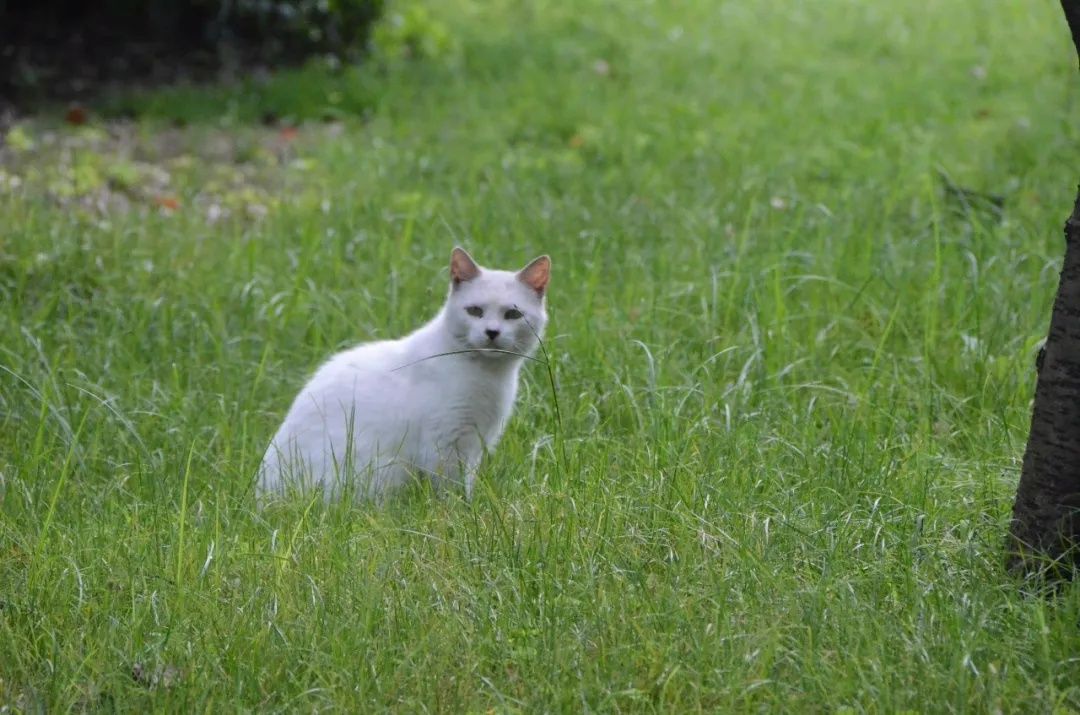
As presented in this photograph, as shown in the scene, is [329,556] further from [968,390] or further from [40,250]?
[40,250]

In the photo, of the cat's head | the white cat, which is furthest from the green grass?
the cat's head

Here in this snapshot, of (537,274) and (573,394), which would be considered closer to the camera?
(537,274)

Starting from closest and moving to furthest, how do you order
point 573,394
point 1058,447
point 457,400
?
point 1058,447 < point 457,400 < point 573,394

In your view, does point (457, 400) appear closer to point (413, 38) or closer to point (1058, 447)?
point (1058, 447)

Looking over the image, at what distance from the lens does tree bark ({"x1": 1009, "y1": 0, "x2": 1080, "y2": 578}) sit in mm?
2584

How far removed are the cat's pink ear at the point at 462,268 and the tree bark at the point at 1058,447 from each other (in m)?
1.56

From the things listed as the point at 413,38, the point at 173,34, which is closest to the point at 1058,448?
the point at 413,38

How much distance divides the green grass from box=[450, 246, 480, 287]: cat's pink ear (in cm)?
53

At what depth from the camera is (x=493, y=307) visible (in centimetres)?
356

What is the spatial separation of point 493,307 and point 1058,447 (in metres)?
1.56

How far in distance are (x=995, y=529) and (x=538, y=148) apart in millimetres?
4328

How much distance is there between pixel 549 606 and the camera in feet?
8.53

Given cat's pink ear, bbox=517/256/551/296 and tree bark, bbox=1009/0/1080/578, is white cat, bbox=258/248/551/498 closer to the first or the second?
cat's pink ear, bbox=517/256/551/296

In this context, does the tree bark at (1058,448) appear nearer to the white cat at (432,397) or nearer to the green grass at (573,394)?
the green grass at (573,394)
